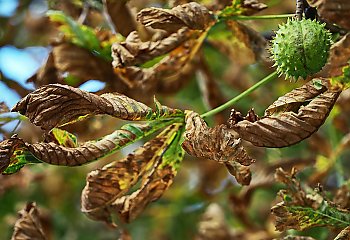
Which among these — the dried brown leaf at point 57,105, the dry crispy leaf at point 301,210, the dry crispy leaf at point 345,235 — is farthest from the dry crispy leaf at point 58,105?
the dry crispy leaf at point 345,235

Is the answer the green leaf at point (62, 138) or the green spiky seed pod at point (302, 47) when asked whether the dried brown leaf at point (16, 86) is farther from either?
the green spiky seed pod at point (302, 47)

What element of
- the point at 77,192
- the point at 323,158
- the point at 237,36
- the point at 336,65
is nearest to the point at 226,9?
the point at 237,36

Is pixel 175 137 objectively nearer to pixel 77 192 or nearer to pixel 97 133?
pixel 97 133

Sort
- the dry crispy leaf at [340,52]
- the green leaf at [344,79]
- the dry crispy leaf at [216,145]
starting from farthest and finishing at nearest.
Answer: the dry crispy leaf at [340,52], the green leaf at [344,79], the dry crispy leaf at [216,145]

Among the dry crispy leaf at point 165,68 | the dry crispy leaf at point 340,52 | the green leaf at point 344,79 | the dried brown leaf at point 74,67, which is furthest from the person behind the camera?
the dried brown leaf at point 74,67

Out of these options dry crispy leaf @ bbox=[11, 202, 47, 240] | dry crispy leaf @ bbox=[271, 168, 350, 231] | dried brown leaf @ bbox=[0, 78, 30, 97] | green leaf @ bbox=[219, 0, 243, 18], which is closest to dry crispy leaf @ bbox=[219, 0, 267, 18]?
green leaf @ bbox=[219, 0, 243, 18]

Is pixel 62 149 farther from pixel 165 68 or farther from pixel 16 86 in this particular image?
pixel 16 86
